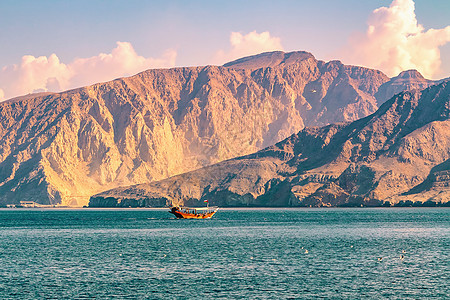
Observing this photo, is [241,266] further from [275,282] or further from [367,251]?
[367,251]

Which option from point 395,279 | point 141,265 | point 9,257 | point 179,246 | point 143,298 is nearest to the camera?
point 143,298

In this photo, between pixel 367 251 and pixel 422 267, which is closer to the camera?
pixel 422 267

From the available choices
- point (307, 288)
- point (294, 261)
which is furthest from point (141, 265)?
point (307, 288)

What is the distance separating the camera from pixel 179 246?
147375 millimetres

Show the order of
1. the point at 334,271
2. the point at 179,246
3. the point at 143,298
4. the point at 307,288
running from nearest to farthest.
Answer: the point at 143,298 → the point at 307,288 → the point at 334,271 → the point at 179,246

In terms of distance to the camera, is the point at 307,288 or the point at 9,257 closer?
the point at 307,288

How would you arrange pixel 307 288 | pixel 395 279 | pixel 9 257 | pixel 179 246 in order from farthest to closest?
1. pixel 179 246
2. pixel 9 257
3. pixel 395 279
4. pixel 307 288

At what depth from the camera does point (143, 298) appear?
81.9 metres

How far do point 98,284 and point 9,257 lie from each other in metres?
40.6

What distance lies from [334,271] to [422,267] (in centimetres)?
1482

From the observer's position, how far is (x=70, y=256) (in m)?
126

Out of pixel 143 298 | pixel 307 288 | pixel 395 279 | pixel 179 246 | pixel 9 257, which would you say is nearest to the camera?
pixel 143 298

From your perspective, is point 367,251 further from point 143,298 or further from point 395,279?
point 143,298

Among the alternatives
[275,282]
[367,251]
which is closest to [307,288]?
[275,282]
